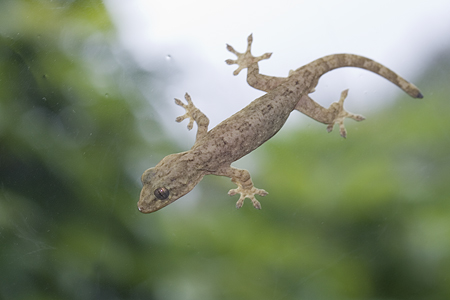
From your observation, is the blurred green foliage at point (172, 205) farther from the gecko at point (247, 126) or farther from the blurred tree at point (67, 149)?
the gecko at point (247, 126)

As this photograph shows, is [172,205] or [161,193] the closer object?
[161,193]

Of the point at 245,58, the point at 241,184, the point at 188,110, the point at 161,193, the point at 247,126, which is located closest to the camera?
the point at 161,193

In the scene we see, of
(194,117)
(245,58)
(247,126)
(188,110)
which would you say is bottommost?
(247,126)

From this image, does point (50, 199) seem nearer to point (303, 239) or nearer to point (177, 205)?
point (177, 205)

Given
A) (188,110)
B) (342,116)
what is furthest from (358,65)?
(188,110)

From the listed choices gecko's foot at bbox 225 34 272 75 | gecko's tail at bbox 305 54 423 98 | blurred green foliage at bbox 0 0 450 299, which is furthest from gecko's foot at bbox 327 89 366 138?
gecko's foot at bbox 225 34 272 75

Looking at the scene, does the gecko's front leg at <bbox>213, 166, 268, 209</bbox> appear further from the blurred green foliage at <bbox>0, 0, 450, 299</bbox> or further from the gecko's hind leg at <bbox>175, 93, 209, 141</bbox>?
the gecko's hind leg at <bbox>175, 93, 209, 141</bbox>

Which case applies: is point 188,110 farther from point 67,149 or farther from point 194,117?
point 67,149
